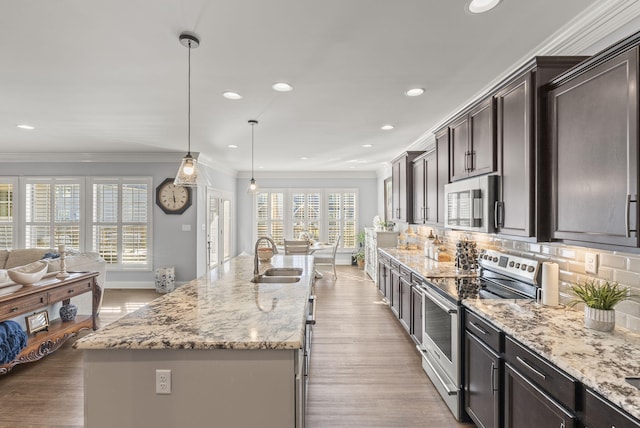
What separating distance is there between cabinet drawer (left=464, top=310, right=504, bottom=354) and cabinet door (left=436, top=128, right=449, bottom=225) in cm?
156

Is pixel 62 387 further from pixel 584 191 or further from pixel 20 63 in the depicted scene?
pixel 584 191

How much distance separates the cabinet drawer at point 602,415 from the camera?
1000 mm

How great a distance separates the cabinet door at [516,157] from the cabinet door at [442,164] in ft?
3.09

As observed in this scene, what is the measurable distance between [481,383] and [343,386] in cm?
119

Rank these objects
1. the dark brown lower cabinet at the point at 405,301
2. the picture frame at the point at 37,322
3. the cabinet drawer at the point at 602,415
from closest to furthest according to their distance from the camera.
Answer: the cabinet drawer at the point at 602,415
the picture frame at the point at 37,322
the dark brown lower cabinet at the point at 405,301

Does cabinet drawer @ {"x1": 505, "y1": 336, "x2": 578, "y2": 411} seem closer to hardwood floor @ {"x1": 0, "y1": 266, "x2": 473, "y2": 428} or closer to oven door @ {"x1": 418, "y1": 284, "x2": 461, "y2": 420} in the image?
oven door @ {"x1": 418, "y1": 284, "x2": 461, "y2": 420}

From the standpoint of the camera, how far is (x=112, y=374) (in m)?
1.45

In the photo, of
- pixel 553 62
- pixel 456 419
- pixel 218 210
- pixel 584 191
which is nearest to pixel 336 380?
pixel 456 419

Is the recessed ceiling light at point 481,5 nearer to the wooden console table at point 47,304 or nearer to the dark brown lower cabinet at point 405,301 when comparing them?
the dark brown lower cabinet at point 405,301

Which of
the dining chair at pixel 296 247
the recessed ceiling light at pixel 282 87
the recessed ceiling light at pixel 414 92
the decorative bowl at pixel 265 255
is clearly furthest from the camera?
the dining chair at pixel 296 247

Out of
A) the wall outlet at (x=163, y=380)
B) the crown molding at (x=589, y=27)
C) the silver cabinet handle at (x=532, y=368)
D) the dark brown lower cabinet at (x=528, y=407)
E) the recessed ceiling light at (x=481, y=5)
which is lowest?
the dark brown lower cabinet at (x=528, y=407)

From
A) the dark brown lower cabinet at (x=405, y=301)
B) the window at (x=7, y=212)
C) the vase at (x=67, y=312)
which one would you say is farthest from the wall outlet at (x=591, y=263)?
the window at (x=7, y=212)

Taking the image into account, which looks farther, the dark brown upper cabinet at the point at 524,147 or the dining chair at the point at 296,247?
the dining chair at the point at 296,247

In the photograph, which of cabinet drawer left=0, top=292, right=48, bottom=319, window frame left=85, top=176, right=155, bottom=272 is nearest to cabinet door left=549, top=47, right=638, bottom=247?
cabinet drawer left=0, top=292, right=48, bottom=319
